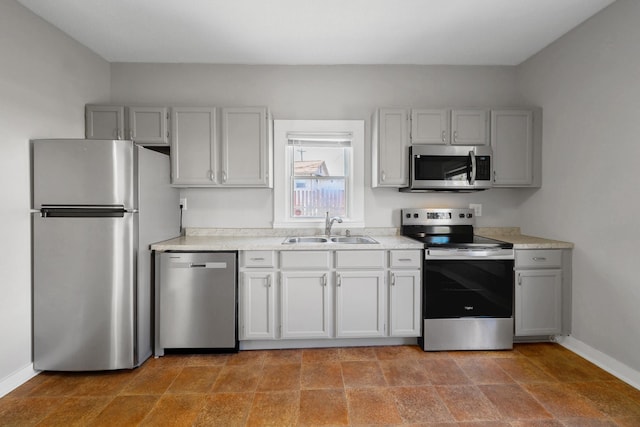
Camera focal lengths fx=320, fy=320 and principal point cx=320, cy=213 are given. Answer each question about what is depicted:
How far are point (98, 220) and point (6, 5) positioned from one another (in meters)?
1.59

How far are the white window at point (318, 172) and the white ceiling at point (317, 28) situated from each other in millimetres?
697

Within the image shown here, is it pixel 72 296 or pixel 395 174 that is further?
pixel 395 174

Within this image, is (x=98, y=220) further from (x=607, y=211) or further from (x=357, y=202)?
(x=607, y=211)

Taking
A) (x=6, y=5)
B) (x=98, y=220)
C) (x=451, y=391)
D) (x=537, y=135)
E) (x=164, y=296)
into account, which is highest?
(x=6, y=5)

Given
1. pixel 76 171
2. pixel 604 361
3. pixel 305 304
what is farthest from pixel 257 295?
pixel 604 361

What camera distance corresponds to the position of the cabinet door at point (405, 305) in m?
2.75

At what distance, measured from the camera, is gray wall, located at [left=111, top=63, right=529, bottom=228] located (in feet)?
10.8

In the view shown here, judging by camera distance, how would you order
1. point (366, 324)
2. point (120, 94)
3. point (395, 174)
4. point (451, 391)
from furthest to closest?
point (120, 94)
point (395, 174)
point (366, 324)
point (451, 391)

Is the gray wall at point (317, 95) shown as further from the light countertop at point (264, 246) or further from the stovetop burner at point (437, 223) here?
the light countertop at point (264, 246)

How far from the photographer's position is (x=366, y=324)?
2.75m

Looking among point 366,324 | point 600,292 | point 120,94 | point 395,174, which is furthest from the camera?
point 120,94

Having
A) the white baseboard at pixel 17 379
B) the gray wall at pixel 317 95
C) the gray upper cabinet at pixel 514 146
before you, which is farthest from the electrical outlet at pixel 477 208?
the white baseboard at pixel 17 379

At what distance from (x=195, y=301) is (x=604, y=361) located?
323 cm

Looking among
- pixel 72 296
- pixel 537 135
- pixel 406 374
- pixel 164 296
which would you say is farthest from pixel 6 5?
pixel 537 135
